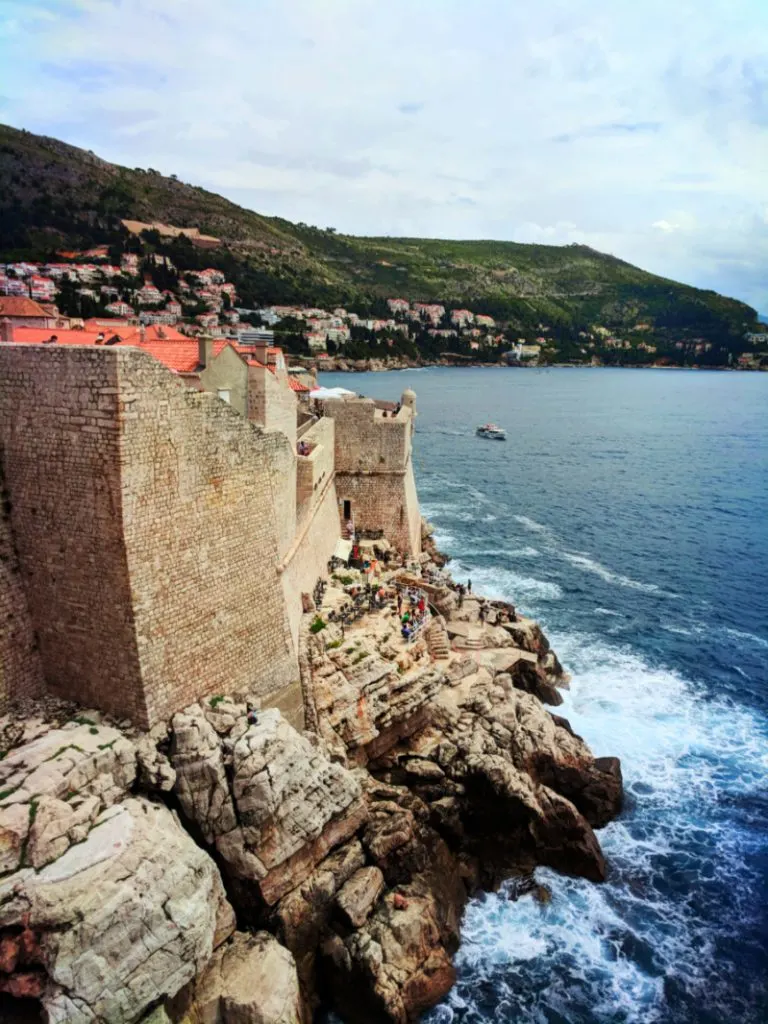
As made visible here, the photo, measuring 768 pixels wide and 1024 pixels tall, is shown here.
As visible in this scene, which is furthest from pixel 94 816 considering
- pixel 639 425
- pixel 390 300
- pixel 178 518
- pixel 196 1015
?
pixel 390 300

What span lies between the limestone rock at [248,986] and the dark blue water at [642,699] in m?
3.78

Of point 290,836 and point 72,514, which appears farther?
point 290,836

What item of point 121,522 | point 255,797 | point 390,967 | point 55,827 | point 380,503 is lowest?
point 390,967

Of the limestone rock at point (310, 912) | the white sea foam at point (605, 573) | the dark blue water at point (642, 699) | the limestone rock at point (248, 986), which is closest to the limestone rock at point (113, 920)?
the limestone rock at point (248, 986)

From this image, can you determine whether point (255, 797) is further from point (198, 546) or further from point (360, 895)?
point (198, 546)

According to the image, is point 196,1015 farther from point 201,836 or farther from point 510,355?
point 510,355

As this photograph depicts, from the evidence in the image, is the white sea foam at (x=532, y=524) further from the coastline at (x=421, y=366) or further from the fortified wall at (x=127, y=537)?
the coastline at (x=421, y=366)

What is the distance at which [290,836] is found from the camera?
→ 13.1 metres

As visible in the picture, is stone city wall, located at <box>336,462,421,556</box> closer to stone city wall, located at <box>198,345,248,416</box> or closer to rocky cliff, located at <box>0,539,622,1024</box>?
rocky cliff, located at <box>0,539,622,1024</box>

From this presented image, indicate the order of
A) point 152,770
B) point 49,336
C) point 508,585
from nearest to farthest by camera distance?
point 152,770, point 49,336, point 508,585

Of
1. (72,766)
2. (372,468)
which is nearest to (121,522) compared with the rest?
(72,766)

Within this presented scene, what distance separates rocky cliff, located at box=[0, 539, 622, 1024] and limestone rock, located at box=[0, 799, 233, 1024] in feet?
0.08

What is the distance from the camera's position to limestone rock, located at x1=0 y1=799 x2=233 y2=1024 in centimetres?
943

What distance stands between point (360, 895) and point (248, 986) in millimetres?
2834
